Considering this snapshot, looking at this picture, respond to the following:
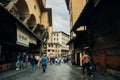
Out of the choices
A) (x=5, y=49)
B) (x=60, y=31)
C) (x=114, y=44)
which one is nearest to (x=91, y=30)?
(x=114, y=44)

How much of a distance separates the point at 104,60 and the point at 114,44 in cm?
291

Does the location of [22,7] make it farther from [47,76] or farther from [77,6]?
[47,76]

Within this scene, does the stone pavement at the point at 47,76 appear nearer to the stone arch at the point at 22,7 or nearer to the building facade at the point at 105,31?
the building facade at the point at 105,31

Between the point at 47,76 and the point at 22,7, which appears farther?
the point at 22,7

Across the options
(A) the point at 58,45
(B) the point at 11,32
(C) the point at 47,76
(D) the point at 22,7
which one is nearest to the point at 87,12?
(C) the point at 47,76

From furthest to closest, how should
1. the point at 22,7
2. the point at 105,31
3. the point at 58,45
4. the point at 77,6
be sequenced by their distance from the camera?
the point at 58,45 < the point at 77,6 < the point at 22,7 < the point at 105,31

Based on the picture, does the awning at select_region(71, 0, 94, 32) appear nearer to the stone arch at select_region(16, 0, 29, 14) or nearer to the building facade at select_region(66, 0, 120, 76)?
the building facade at select_region(66, 0, 120, 76)

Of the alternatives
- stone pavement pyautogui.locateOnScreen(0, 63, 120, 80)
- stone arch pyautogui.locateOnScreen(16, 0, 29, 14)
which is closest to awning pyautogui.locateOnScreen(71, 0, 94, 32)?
stone pavement pyautogui.locateOnScreen(0, 63, 120, 80)

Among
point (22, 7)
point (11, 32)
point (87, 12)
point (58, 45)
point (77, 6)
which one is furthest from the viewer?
point (58, 45)

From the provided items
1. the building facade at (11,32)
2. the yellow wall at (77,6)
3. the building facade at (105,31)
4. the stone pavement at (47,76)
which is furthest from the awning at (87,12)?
the yellow wall at (77,6)

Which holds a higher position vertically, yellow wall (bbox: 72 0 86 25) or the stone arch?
yellow wall (bbox: 72 0 86 25)

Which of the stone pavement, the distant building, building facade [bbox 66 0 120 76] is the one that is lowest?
the stone pavement

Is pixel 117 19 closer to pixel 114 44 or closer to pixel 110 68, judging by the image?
pixel 114 44

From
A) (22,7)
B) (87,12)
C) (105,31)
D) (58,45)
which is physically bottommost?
(105,31)
